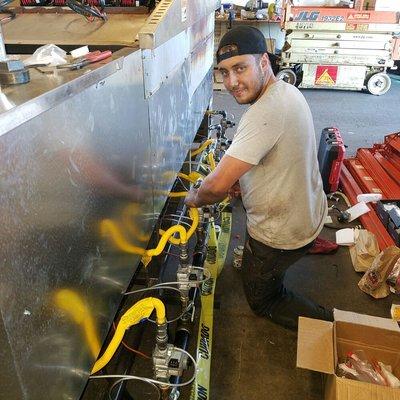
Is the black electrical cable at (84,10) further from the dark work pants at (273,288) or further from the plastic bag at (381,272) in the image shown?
the plastic bag at (381,272)

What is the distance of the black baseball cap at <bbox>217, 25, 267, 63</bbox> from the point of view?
1.48 meters

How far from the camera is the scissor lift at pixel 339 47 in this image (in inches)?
243

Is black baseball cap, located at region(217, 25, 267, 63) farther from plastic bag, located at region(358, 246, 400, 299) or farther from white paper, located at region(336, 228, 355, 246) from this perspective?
white paper, located at region(336, 228, 355, 246)

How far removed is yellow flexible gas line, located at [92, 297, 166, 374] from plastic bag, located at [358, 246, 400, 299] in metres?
1.55

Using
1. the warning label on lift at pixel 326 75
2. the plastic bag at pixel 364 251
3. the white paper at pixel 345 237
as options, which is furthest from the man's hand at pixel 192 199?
the warning label on lift at pixel 326 75

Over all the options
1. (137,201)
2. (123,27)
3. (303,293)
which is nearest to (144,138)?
(137,201)

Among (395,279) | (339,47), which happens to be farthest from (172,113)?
(339,47)

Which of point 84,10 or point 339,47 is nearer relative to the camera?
point 84,10

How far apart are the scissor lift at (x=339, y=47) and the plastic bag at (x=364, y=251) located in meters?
4.74

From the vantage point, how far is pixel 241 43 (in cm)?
147

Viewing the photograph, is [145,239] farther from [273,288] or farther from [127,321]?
[273,288]

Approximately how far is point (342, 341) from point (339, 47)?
19.5 feet

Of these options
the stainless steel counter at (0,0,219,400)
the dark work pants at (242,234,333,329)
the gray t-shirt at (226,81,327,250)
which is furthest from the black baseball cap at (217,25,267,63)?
the dark work pants at (242,234,333,329)

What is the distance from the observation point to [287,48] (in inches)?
257
